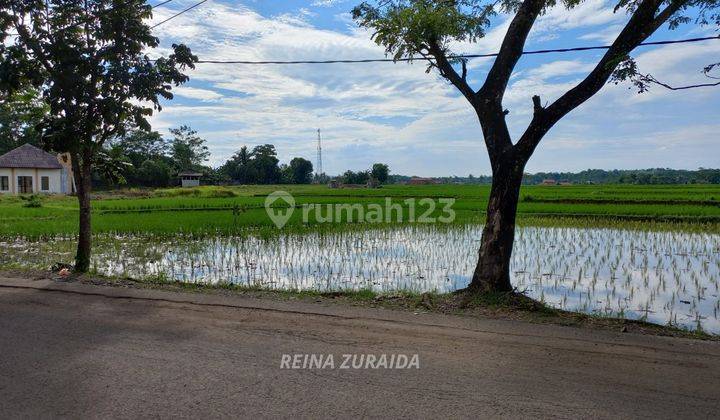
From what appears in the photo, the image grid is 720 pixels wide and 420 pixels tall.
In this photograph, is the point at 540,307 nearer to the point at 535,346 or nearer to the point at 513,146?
the point at 535,346

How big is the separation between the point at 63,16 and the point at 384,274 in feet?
24.6

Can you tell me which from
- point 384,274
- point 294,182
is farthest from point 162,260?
point 294,182

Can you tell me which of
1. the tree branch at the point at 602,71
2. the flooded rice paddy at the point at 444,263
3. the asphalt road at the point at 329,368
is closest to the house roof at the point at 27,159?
the flooded rice paddy at the point at 444,263

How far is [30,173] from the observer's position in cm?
3906

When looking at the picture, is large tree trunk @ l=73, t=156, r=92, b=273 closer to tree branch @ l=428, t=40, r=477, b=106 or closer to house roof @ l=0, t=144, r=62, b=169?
tree branch @ l=428, t=40, r=477, b=106

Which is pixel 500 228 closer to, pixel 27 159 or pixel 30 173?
pixel 30 173

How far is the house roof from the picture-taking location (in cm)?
3788

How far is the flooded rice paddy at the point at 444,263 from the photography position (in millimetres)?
7945

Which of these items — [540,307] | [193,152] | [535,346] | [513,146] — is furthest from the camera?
[193,152]

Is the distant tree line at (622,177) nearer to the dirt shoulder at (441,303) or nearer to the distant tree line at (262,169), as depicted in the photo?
the distant tree line at (262,169)

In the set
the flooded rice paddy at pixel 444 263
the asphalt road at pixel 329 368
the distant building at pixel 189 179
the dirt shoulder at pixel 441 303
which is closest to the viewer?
the asphalt road at pixel 329 368

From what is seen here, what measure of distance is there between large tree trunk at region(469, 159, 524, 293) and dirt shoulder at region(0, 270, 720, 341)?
0.30 metres

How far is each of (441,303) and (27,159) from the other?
4314cm

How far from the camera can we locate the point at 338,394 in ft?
12.1
